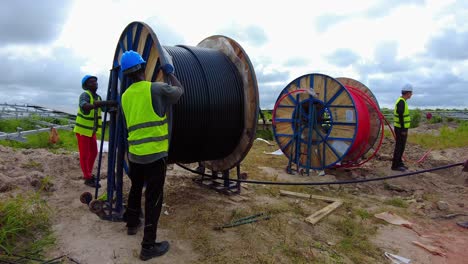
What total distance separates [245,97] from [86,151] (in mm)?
2921

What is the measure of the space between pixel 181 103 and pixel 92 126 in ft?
7.15

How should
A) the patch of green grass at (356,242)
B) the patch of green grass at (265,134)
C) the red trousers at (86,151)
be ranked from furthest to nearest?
the patch of green grass at (265,134)
the red trousers at (86,151)
the patch of green grass at (356,242)

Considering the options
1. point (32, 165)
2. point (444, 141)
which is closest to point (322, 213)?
point (32, 165)

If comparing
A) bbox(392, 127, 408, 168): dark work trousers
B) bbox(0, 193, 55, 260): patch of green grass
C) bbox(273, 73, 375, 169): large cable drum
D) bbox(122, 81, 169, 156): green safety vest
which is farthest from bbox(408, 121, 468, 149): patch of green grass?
bbox(0, 193, 55, 260): patch of green grass

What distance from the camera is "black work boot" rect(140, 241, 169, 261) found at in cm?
360

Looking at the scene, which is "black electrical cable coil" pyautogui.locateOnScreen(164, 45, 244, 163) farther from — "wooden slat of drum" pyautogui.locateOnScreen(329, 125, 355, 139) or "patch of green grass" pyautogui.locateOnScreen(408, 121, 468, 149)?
"patch of green grass" pyautogui.locateOnScreen(408, 121, 468, 149)

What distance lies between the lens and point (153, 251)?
3650 mm

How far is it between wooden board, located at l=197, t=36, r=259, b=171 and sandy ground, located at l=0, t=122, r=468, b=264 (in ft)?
2.37

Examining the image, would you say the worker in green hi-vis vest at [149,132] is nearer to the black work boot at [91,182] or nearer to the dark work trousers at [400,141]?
the black work boot at [91,182]

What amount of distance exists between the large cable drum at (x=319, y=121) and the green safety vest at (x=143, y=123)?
5005 mm

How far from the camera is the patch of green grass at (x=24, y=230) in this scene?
12.2 ft

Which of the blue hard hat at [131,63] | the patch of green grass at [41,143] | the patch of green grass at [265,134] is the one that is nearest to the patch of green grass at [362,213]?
the blue hard hat at [131,63]

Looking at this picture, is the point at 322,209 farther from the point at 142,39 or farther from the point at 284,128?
the point at 142,39

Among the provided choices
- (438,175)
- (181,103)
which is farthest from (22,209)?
(438,175)
